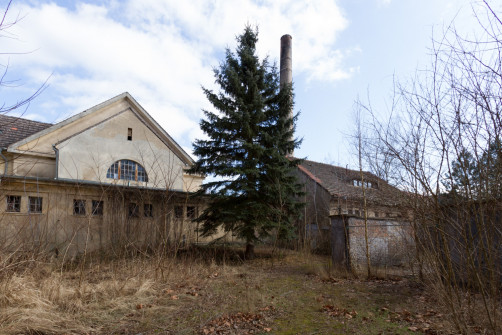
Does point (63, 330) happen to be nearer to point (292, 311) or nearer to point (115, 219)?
point (292, 311)

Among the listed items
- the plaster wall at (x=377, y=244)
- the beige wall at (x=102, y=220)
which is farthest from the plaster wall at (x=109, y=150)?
the plaster wall at (x=377, y=244)

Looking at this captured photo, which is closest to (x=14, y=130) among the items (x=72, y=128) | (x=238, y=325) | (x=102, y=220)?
(x=72, y=128)

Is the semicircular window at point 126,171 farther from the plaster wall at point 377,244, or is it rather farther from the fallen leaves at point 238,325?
the fallen leaves at point 238,325

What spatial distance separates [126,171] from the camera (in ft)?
65.0

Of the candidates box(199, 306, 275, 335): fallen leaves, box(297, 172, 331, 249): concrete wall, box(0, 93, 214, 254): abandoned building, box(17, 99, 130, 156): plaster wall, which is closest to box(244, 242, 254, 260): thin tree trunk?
box(0, 93, 214, 254): abandoned building

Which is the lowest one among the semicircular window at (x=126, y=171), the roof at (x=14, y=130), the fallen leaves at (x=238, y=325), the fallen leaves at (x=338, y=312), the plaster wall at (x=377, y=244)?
the fallen leaves at (x=338, y=312)

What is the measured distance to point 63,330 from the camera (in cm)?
509

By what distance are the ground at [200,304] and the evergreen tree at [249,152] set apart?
4.30 metres

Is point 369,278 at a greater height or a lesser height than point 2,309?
lesser

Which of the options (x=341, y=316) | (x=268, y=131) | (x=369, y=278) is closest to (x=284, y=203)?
(x=268, y=131)

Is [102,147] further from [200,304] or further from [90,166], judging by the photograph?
[200,304]

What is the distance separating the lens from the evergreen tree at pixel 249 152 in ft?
45.5

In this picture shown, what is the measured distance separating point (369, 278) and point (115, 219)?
29.4ft

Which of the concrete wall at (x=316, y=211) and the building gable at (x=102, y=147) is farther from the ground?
the building gable at (x=102, y=147)
